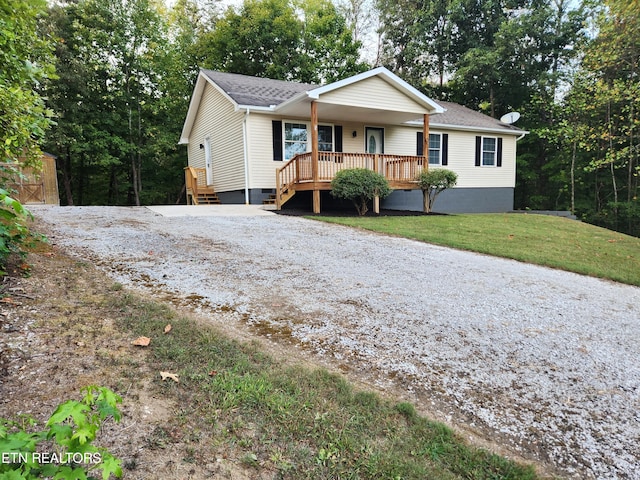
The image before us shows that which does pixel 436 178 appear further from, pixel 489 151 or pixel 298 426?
pixel 298 426

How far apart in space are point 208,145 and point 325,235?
10576mm

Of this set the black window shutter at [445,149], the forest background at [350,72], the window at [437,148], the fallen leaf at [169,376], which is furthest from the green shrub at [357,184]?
the forest background at [350,72]

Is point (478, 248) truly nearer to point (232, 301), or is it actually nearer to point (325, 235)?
point (325, 235)

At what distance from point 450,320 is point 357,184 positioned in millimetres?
7564

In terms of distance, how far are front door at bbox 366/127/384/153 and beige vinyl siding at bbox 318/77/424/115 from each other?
2339 millimetres

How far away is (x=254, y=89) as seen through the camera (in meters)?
14.3

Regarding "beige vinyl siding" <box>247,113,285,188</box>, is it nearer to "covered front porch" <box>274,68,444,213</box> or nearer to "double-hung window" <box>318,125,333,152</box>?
"covered front porch" <box>274,68,444,213</box>

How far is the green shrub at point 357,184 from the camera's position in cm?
1072

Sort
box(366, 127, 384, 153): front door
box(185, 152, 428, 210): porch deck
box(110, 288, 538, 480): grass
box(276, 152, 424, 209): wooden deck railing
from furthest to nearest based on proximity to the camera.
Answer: box(366, 127, 384, 153): front door → box(276, 152, 424, 209): wooden deck railing → box(185, 152, 428, 210): porch deck → box(110, 288, 538, 480): grass

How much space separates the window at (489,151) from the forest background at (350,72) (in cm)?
312

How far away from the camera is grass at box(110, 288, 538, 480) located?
172cm

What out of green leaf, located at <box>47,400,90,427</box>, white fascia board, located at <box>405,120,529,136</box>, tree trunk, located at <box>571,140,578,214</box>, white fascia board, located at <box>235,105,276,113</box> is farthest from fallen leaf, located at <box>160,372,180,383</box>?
tree trunk, located at <box>571,140,578,214</box>

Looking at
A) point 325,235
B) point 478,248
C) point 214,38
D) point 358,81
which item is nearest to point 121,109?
point 214,38

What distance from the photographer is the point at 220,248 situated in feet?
19.4
